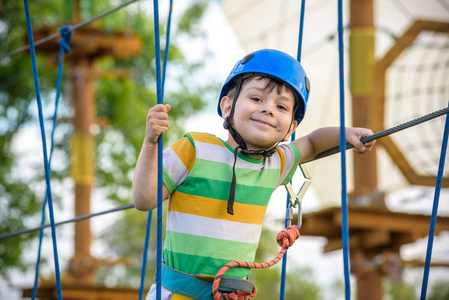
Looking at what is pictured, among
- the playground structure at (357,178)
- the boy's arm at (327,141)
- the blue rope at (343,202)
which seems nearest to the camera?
the blue rope at (343,202)

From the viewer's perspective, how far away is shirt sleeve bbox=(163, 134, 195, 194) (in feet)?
4.26

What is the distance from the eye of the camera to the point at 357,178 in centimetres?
461

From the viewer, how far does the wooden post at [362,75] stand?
15.2ft

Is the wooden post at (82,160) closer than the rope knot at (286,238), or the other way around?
the rope knot at (286,238)

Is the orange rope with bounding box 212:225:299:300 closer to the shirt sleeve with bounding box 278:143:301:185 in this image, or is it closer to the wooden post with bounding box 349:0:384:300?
the shirt sleeve with bounding box 278:143:301:185

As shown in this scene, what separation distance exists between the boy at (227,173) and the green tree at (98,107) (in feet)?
25.6

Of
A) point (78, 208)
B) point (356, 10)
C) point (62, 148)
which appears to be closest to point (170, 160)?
point (356, 10)

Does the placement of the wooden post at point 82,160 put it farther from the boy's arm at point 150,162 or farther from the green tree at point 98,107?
the boy's arm at point 150,162

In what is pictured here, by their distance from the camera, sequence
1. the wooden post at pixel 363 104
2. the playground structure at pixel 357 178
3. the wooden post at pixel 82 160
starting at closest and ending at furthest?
the playground structure at pixel 357 178, the wooden post at pixel 363 104, the wooden post at pixel 82 160

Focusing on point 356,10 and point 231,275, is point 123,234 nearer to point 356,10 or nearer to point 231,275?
point 356,10

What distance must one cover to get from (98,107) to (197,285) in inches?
357

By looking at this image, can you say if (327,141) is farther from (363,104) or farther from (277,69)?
(363,104)

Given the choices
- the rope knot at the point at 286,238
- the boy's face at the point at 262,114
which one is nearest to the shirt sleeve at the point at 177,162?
the boy's face at the point at 262,114

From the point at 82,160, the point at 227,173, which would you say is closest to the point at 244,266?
the point at 227,173
